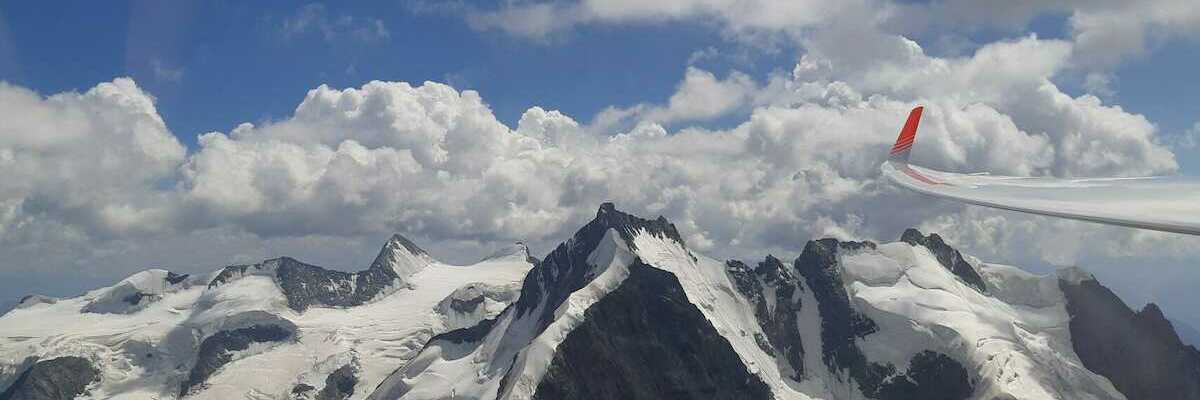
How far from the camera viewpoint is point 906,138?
54938 mm

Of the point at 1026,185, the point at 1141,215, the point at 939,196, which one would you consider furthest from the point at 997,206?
the point at 1026,185

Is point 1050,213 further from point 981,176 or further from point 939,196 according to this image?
point 981,176

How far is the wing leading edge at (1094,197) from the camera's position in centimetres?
2308

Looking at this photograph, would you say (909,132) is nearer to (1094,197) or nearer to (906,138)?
(906,138)

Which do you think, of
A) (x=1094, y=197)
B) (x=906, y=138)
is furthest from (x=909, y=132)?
(x=1094, y=197)

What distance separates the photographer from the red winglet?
5426 cm

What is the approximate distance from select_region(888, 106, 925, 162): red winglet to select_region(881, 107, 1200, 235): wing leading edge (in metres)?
0.43

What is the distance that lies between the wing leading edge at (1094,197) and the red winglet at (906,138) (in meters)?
0.43

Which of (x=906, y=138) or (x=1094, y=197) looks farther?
(x=906, y=138)

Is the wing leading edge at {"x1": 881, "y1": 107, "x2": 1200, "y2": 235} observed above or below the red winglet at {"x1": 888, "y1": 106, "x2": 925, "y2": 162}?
below

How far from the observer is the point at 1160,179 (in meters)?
38.2

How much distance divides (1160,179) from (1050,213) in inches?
717

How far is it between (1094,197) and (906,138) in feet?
78.5

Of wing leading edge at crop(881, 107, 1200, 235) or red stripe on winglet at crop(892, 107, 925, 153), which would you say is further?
red stripe on winglet at crop(892, 107, 925, 153)
